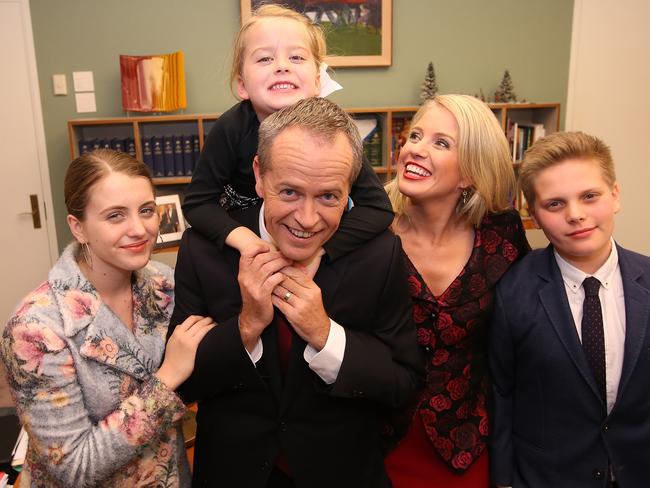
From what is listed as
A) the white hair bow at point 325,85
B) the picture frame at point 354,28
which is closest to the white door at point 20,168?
the picture frame at point 354,28

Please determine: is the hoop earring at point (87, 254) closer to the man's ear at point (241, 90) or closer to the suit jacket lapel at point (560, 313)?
the man's ear at point (241, 90)

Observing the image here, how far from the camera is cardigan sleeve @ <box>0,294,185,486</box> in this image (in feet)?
4.03

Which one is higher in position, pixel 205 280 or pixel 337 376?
pixel 205 280

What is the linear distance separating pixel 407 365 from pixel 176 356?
56 cm

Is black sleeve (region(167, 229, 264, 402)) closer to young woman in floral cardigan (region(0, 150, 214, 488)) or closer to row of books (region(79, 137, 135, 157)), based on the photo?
young woman in floral cardigan (region(0, 150, 214, 488))

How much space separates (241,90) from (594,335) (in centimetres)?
121

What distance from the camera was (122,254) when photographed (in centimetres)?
137

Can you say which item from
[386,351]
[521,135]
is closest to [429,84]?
[521,135]

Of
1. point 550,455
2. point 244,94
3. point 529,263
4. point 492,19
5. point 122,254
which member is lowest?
point 550,455

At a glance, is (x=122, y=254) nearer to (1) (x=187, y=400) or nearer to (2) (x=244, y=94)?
(1) (x=187, y=400)

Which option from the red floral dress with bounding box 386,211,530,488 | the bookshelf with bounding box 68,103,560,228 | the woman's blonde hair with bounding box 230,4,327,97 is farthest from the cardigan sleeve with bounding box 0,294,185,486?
the bookshelf with bounding box 68,103,560,228

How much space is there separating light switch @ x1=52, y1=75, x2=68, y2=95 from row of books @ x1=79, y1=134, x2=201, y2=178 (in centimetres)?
49

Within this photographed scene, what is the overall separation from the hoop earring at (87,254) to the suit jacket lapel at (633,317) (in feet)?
4.65

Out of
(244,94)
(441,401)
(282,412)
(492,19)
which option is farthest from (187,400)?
(492,19)
